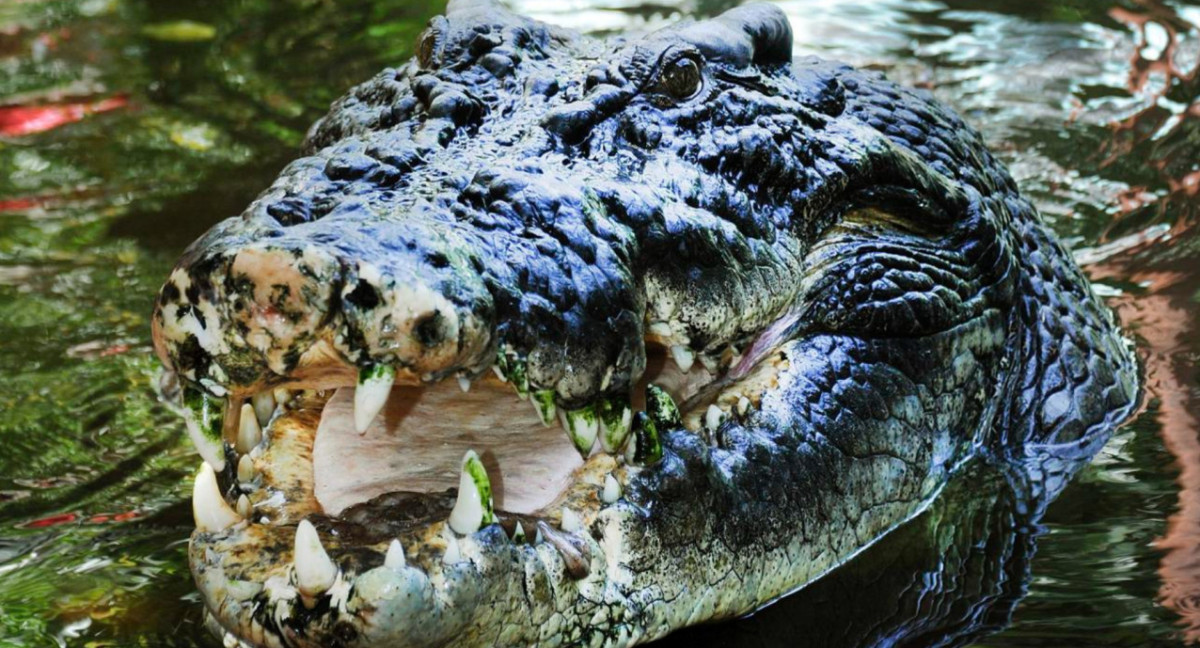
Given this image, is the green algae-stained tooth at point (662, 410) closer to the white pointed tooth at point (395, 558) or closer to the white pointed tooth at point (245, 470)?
the white pointed tooth at point (395, 558)

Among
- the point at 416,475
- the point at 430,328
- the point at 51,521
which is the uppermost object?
the point at 430,328

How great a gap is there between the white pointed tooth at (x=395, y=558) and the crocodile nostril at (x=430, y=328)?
0.33 m

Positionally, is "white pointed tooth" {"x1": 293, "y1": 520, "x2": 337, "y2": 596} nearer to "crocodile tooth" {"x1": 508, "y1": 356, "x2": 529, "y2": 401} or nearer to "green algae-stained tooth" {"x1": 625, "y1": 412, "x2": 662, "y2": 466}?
"crocodile tooth" {"x1": 508, "y1": 356, "x2": 529, "y2": 401}

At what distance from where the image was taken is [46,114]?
24.9 ft

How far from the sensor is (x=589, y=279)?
253 cm

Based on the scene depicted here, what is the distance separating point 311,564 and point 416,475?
733 mm

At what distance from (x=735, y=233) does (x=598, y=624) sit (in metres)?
0.83

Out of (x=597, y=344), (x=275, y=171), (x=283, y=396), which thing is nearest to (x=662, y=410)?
(x=597, y=344)

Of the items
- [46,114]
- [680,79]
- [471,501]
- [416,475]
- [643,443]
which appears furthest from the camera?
[46,114]

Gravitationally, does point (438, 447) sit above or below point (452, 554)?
below

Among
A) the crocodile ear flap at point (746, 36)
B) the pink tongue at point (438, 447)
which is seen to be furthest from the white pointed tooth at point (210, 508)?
the crocodile ear flap at point (746, 36)

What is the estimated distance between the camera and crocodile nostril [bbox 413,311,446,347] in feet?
7.52

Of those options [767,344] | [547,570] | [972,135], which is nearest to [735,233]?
→ [767,344]

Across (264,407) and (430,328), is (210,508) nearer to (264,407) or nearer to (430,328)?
(264,407)
